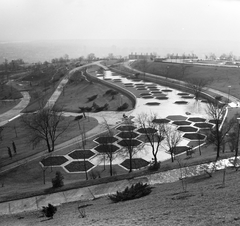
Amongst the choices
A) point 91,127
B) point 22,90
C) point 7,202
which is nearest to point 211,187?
point 7,202

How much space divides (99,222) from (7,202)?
26.0 feet

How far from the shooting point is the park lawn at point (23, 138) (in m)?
25.0

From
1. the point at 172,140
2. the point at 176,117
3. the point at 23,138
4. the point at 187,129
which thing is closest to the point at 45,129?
the point at 23,138

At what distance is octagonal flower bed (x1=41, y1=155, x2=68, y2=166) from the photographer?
22.3 meters

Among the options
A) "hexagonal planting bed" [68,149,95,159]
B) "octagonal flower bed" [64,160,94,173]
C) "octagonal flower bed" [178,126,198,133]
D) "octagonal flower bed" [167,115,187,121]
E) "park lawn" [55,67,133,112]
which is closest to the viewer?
"octagonal flower bed" [64,160,94,173]

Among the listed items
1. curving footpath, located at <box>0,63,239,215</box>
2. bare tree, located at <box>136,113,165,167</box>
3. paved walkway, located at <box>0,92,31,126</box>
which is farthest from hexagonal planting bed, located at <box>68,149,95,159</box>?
paved walkway, located at <box>0,92,31,126</box>

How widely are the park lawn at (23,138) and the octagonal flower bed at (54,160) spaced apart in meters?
2.53

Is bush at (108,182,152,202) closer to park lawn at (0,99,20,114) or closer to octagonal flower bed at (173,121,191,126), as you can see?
octagonal flower bed at (173,121,191,126)

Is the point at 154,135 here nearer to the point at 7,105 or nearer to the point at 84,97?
the point at 84,97

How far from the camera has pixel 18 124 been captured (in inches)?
1570

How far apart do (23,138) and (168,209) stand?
25783mm

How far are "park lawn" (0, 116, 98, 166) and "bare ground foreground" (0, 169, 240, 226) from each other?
12429 millimetres

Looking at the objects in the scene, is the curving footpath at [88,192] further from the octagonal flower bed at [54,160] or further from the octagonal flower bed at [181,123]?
the octagonal flower bed at [181,123]

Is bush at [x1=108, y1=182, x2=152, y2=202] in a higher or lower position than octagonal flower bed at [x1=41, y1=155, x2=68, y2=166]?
higher
